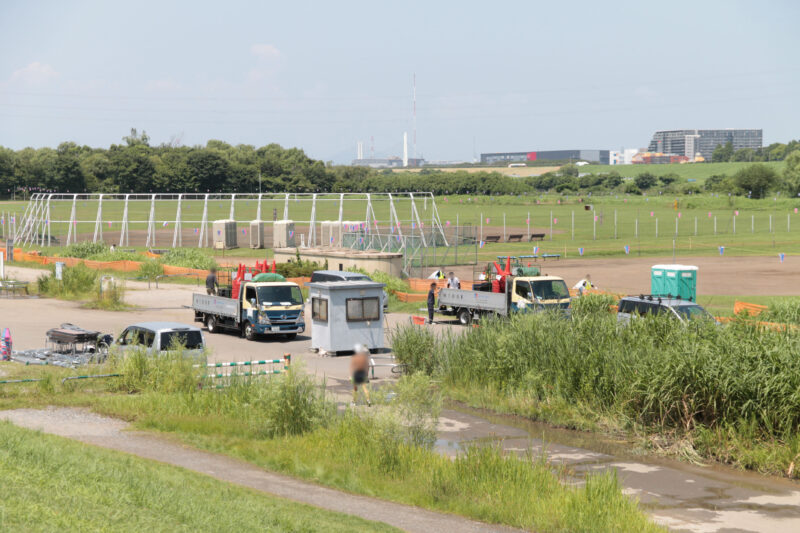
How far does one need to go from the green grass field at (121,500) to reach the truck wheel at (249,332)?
15853mm

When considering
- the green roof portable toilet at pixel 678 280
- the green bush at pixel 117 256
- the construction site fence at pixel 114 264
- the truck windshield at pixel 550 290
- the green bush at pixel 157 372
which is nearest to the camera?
the green bush at pixel 157 372

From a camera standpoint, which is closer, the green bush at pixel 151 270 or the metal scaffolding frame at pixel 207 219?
the green bush at pixel 151 270

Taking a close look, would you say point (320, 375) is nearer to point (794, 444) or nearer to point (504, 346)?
point (504, 346)

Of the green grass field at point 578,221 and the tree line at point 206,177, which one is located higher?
the tree line at point 206,177

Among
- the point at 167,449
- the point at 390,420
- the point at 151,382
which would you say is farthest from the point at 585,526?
the point at 151,382

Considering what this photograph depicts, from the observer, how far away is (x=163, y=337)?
22312 mm

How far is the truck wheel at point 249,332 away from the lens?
29.8m

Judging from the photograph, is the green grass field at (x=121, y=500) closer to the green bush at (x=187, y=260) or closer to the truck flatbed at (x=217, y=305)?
the truck flatbed at (x=217, y=305)

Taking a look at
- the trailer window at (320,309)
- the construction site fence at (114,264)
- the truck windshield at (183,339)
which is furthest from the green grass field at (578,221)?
the truck windshield at (183,339)

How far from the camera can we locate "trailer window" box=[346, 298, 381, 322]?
2694cm

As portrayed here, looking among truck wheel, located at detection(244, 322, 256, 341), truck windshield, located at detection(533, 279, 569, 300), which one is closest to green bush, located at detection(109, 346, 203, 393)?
truck wheel, located at detection(244, 322, 256, 341)

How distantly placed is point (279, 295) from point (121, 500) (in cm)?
1993

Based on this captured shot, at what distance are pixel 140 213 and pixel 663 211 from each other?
6309cm

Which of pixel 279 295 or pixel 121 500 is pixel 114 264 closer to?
pixel 279 295
